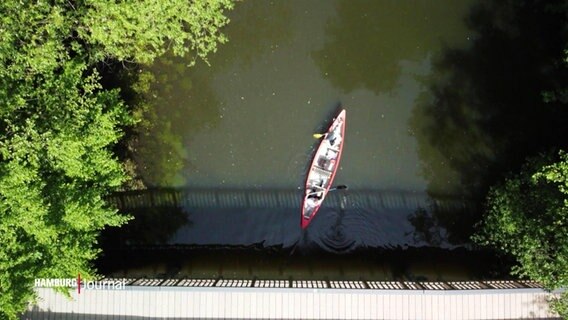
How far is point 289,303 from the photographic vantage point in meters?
13.9

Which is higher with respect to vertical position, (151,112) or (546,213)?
(151,112)

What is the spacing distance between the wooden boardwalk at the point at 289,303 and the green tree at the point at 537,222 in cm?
138

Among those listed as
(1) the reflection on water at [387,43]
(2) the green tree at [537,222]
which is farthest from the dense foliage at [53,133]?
(2) the green tree at [537,222]

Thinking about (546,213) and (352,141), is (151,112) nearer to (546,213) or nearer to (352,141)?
(352,141)

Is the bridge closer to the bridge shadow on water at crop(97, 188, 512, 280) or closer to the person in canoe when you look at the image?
the bridge shadow on water at crop(97, 188, 512, 280)

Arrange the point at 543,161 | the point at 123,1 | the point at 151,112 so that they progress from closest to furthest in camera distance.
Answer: the point at 123,1 < the point at 543,161 < the point at 151,112

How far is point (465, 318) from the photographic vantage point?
45.7ft

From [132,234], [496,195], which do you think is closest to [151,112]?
[132,234]

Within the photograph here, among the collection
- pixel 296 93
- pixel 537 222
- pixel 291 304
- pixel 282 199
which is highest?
pixel 296 93

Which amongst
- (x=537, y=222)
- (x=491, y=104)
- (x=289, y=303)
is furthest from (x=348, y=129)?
(x=537, y=222)

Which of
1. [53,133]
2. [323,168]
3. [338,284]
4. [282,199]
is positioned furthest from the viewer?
[282,199]

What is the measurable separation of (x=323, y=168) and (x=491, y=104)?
6.27 m

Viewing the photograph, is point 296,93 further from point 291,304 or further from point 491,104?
point 291,304

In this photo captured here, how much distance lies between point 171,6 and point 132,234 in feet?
25.4
